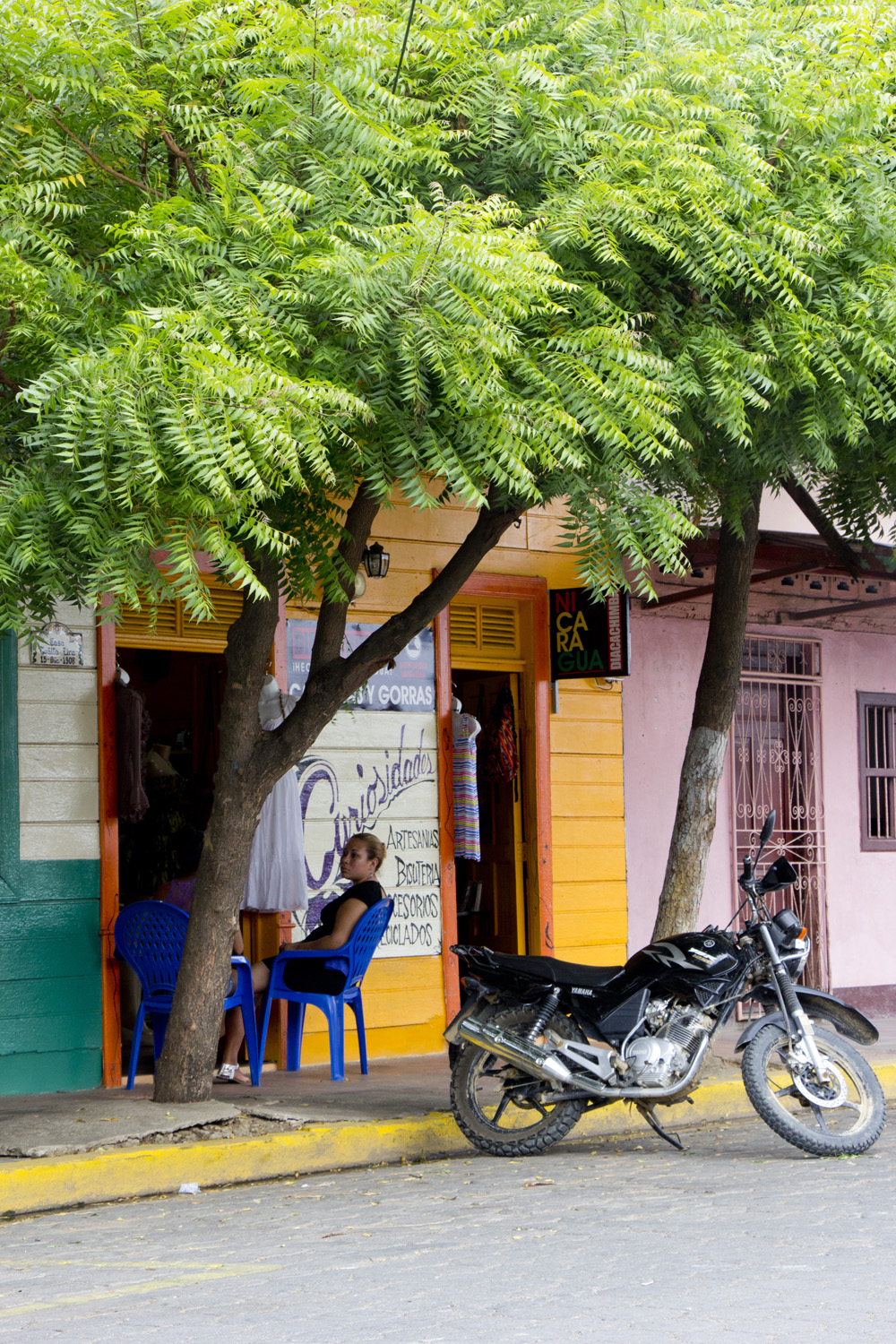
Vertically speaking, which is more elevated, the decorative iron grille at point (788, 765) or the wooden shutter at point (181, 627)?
the wooden shutter at point (181, 627)

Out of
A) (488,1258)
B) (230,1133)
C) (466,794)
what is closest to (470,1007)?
(230,1133)

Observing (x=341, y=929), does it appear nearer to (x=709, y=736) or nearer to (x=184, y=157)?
(x=709, y=736)

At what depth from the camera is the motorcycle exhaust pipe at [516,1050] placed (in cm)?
688

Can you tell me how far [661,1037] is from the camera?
22.8ft

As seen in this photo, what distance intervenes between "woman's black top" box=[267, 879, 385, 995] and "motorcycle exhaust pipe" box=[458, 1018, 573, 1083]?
1.44 metres

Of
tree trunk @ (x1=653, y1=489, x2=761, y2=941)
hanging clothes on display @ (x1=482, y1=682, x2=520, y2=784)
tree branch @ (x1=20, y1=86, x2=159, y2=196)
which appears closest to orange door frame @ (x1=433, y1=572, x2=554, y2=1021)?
hanging clothes on display @ (x1=482, y1=682, x2=520, y2=784)

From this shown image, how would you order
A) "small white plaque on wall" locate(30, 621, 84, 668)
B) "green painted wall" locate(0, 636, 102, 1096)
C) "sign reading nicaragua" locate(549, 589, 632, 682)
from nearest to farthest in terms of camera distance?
1. "green painted wall" locate(0, 636, 102, 1096)
2. "small white plaque on wall" locate(30, 621, 84, 668)
3. "sign reading nicaragua" locate(549, 589, 632, 682)

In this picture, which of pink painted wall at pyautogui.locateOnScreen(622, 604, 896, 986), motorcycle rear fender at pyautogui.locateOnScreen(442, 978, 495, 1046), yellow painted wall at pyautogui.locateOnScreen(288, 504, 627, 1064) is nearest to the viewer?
motorcycle rear fender at pyautogui.locateOnScreen(442, 978, 495, 1046)

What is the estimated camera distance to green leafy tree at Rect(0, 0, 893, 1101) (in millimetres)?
5715

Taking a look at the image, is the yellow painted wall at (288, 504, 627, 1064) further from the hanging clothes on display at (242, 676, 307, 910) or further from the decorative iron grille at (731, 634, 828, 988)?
the decorative iron grille at (731, 634, 828, 988)

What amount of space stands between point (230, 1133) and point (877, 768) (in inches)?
318

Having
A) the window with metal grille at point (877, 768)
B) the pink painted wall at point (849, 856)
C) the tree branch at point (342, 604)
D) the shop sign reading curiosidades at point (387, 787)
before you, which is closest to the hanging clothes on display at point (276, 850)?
the shop sign reading curiosidades at point (387, 787)

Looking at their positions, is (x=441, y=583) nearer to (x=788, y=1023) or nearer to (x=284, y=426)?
(x=284, y=426)

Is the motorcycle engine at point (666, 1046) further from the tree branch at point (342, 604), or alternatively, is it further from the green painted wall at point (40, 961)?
the green painted wall at point (40, 961)
